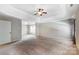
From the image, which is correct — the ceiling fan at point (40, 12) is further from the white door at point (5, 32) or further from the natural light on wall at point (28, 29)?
the white door at point (5, 32)

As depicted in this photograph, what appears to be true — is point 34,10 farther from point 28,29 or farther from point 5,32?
point 5,32

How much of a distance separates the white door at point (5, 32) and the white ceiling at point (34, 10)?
169 millimetres

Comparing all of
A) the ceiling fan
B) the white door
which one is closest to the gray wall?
the white door

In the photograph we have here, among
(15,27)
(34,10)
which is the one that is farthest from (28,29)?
(34,10)

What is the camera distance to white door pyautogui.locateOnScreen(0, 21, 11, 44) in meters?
2.10

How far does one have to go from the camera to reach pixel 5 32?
214cm

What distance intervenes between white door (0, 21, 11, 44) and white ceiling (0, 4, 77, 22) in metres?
0.17

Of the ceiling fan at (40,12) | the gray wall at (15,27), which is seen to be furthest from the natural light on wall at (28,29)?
the ceiling fan at (40,12)

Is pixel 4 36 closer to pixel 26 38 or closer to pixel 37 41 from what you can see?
pixel 26 38

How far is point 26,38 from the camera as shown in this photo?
2.15m

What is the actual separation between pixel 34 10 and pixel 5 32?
590 mm

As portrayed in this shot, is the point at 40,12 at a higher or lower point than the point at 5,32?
higher

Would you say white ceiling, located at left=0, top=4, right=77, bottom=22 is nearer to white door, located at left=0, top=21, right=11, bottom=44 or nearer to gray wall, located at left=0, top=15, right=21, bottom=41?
gray wall, located at left=0, top=15, right=21, bottom=41
